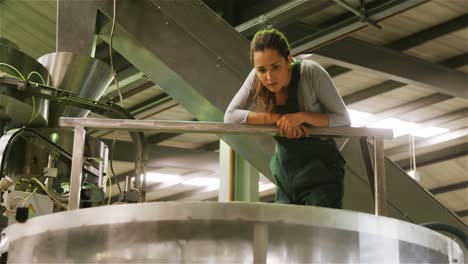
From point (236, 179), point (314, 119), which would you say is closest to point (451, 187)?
point (236, 179)

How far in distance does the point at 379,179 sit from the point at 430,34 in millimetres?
2877

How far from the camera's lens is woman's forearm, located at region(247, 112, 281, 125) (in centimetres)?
195

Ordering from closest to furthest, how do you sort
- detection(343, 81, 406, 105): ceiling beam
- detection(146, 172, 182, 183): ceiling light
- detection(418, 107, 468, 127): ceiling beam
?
detection(343, 81, 406, 105): ceiling beam < detection(418, 107, 468, 127): ceiling beam < detection(146, 172, 182, 183): ceiling light

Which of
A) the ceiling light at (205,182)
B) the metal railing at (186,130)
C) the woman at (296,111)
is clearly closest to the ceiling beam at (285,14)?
the woman at (296,111)

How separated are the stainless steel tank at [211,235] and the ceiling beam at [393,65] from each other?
273cm

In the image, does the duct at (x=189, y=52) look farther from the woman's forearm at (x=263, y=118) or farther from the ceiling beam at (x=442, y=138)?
the ceiling beam at (x=442, y=138)

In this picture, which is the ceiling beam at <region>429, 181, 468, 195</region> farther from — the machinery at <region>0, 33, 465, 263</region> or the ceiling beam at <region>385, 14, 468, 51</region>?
the machinery at <region>0, 33, 465, 263</region>

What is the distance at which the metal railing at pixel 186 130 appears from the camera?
1739mm

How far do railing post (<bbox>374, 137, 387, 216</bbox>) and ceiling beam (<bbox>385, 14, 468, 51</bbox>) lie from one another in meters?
2.74

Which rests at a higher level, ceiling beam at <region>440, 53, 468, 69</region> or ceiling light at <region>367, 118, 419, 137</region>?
ceiling beam at <region>440, 53, 468, 69</region>

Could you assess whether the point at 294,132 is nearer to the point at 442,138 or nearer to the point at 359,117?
the point at 359,117

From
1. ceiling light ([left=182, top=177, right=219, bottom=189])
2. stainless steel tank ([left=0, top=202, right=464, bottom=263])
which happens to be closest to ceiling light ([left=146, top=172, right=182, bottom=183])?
ceiling light ([left=182, top=177, right=219, bottom=189])

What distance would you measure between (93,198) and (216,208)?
3.67ft

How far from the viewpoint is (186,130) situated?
5.86 ft
